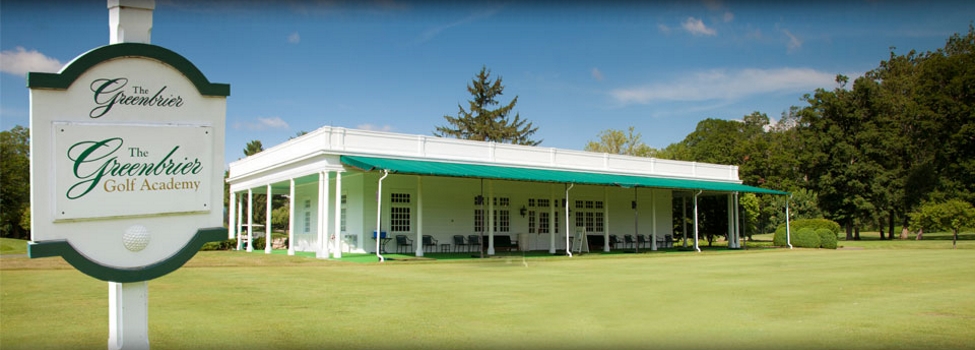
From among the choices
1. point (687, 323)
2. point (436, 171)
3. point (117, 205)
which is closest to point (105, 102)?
point (117, 205)

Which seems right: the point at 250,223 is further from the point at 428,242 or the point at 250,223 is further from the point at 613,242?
the point at 613,242

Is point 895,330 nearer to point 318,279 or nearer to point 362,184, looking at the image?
point 318,279

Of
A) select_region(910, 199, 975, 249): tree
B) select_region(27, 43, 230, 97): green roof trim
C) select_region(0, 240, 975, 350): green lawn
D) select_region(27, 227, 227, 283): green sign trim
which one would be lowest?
select_region(0, 240, 975, 350): green lawn

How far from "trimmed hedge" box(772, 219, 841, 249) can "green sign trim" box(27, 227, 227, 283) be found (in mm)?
30435

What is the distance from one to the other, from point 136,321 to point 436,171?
50.7ft

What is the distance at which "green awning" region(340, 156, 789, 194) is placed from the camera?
1898 centimetres

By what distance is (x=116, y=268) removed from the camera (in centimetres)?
364

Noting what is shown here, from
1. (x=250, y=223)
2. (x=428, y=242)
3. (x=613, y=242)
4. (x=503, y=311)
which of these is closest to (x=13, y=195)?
(x=250, y=223)

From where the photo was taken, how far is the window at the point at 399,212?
23078 mm

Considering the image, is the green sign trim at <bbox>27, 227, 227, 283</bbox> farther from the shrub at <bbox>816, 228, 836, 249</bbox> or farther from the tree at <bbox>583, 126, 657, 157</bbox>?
the tree at <bbox>583, 126, 657, 157</bbox>

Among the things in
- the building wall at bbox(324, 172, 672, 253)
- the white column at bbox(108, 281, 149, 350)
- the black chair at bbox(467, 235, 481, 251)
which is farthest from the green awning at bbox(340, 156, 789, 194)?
the white column at bbox(108, 281, 149, 350)

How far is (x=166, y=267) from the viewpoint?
3809 mm

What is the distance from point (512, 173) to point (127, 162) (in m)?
18.3

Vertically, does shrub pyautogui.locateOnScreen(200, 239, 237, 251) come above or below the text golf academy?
below
